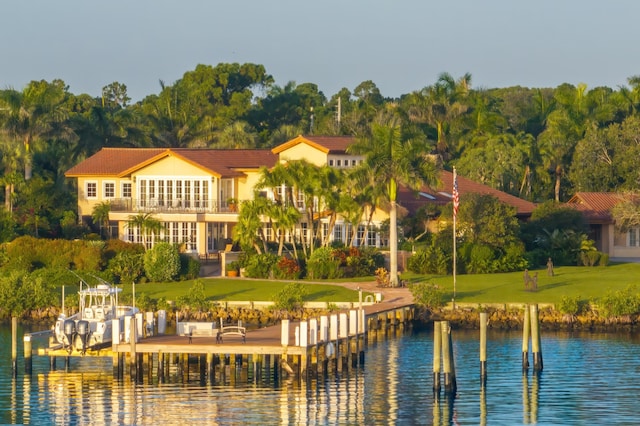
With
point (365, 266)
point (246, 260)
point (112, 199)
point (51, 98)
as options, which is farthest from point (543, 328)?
point (51, 98)

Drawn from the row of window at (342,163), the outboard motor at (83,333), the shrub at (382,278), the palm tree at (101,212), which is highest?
the row of window at (342,163)

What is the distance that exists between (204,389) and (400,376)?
7386mm

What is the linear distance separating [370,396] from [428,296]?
19.7 m

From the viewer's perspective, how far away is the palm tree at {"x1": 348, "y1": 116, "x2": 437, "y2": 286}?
75.7 meters

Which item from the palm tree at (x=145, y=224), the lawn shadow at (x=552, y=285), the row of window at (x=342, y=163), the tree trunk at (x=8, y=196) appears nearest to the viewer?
the lawn shadow at (x=552, y=285)

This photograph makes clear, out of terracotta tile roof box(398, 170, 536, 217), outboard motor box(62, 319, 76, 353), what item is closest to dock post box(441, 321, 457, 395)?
outboard motor box(62, 319, 76, 353)

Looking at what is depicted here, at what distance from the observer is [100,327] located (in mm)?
55375

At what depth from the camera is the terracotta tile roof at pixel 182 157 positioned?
296 ft

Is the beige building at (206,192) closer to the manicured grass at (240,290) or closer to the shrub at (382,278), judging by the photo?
the manicured grass at (240,290)

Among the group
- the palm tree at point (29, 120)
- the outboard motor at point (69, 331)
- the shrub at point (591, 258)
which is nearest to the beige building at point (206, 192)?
the shrub at point (591, 258)

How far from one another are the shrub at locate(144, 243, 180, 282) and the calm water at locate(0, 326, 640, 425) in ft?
60.1

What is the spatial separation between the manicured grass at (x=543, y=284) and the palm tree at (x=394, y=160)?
12.9 ft

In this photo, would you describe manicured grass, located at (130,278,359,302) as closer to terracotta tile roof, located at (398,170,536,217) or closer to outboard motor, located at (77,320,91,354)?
terracotta tile roof, located at (398,170,536,217)

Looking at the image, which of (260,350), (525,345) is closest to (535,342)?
(525,345)
